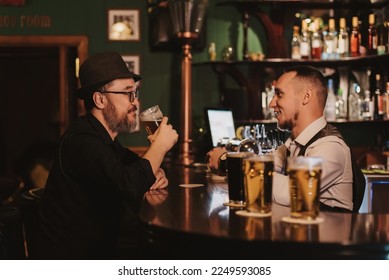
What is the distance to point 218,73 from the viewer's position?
5.80m

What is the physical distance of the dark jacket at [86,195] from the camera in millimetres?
2197

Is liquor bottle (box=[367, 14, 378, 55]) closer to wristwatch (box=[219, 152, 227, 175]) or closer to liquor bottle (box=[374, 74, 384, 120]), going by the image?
liquor bottle (box=[374, 74, 384, 120])

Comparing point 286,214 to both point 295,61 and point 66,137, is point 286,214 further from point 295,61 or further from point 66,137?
point 295,61

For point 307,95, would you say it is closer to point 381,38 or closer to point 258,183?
point 258,183

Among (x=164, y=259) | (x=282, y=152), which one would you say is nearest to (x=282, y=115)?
(x=282, y=152)

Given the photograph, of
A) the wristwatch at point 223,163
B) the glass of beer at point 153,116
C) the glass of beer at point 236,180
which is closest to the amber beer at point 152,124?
the glass of beer at point 153,116

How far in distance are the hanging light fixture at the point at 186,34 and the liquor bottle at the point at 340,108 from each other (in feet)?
4.09

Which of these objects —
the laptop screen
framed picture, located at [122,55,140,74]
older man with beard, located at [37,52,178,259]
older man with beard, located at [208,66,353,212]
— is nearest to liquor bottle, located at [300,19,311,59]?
the laptop screen

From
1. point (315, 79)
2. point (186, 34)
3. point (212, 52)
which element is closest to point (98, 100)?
point (315, 79)

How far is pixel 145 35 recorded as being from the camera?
19.1 ft

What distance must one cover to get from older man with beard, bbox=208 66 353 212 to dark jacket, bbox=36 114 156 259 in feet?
1.97

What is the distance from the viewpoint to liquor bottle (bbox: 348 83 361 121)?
219 inches

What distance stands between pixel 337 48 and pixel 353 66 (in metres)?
0.28

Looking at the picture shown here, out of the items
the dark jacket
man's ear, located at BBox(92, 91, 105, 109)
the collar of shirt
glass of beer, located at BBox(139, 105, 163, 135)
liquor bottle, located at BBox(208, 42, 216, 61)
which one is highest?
liquor bottle, located at BBox(208, 42, 216, 61)
